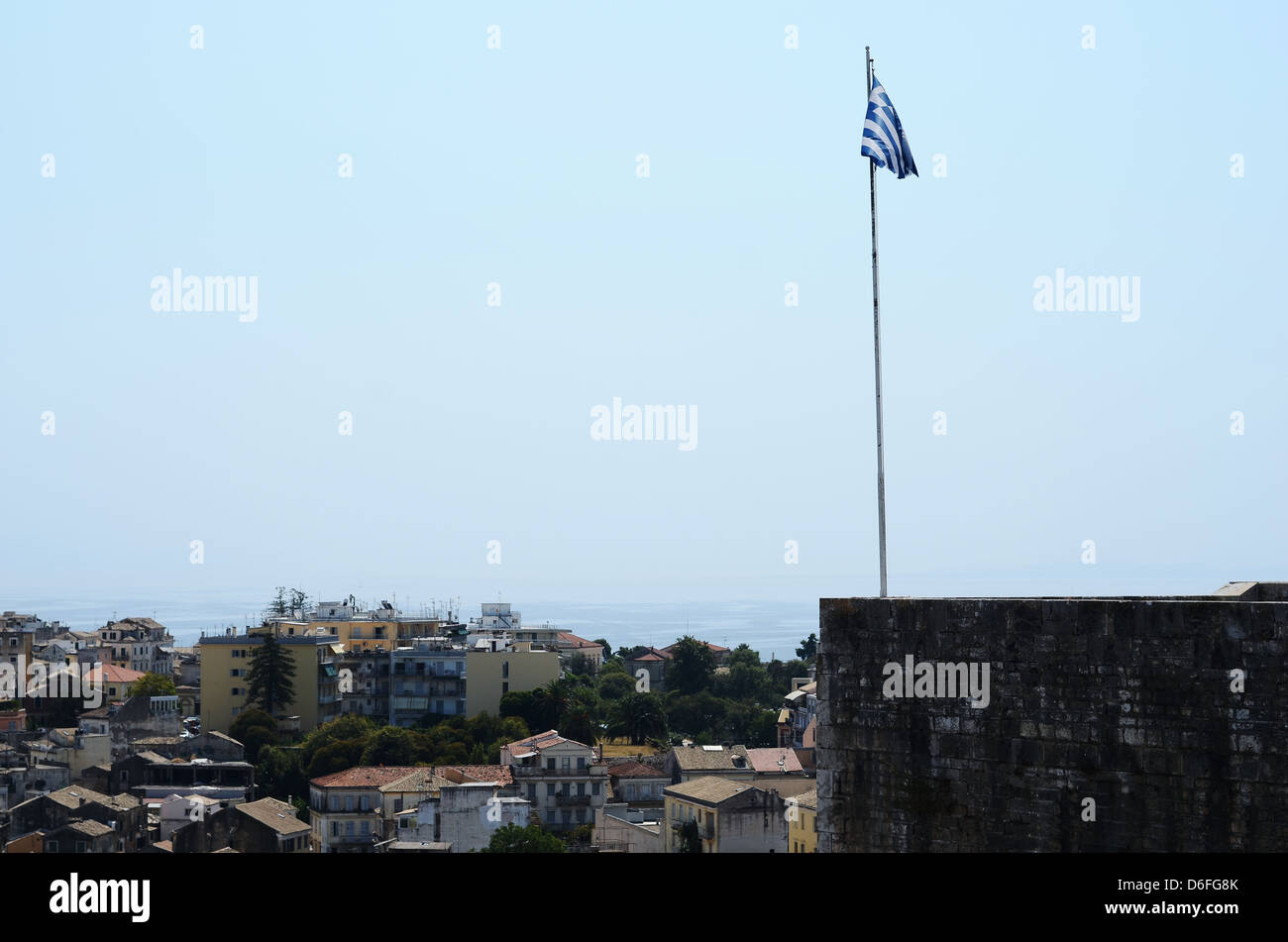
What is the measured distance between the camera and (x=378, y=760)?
295 feet

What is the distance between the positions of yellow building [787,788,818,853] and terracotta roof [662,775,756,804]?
2.96 m

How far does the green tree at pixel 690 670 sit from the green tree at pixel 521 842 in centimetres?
6921

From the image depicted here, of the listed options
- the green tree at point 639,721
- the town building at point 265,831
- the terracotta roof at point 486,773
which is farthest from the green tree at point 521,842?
the green tree at point 639,721

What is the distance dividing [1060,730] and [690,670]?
12181 cm

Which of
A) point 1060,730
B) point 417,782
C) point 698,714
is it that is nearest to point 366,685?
point 698,714

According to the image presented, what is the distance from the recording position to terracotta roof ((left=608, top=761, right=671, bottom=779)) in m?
75.7

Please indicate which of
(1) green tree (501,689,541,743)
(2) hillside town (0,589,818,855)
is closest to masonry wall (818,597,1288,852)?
(2) hillside town (0,589,818,855)

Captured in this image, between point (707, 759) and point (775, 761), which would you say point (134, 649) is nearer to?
point (707, 759)

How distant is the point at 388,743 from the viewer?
9106 centimetres

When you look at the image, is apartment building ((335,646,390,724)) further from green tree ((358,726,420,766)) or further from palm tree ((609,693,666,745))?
palm tree ((609,693,666,745))

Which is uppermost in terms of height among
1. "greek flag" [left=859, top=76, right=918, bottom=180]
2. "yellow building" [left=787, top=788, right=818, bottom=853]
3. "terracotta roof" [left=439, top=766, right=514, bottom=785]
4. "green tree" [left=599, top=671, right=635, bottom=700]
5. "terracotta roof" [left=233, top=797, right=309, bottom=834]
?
"greek flag" [left=859, top=76, right=918, bottom=180]

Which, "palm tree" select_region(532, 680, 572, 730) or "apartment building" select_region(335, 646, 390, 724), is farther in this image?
"apartment building" select_region(335, 646, 390, 724)

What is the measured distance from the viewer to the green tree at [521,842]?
5834cm
